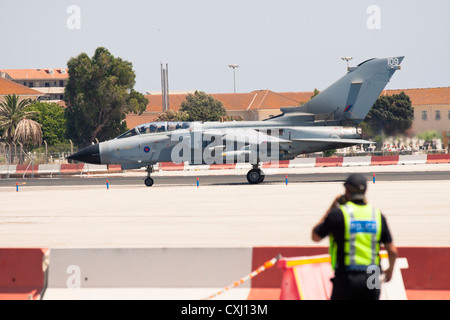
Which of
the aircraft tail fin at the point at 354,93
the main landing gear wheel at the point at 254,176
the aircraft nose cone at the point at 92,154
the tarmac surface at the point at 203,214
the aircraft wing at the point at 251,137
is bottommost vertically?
the tarmac surface at the point at 203,214

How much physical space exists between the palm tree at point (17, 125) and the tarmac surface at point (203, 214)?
58.9 m

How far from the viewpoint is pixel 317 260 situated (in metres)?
7.48

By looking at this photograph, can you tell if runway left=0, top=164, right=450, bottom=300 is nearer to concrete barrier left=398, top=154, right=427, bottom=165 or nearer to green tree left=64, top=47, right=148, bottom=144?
concrete barrier left=398, top=154, right=427, bottom=165

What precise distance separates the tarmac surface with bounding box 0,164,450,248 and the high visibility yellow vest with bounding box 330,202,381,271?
6289mm

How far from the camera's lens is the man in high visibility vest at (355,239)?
20.3ft

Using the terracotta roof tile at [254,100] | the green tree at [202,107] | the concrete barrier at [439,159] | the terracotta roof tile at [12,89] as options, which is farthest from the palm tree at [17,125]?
the terracotta roof tile at [254,100]

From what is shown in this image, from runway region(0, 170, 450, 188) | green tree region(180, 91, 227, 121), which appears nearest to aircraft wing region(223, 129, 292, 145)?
runway region(0, 170, 450, 188)

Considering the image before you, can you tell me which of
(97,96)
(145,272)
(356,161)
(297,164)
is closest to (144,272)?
(145,272)

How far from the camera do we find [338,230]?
20.3 ft

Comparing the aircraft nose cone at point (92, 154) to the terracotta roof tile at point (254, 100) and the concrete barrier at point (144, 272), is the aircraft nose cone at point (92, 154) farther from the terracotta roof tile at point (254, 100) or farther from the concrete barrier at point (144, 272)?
the terracotta roof tile at point (254, 100)

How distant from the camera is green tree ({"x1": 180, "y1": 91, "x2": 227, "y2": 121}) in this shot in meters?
120
